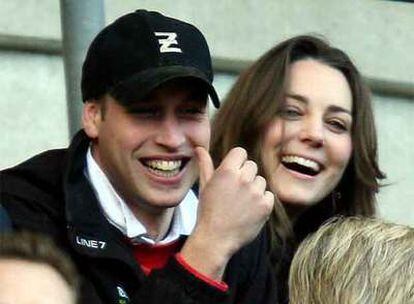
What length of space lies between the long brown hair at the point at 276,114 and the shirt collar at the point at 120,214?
2.71ft

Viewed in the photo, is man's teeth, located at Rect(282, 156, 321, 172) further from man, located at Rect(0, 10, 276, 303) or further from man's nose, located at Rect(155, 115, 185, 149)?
man's nose, located at Rect(155, 115, 185, 149)

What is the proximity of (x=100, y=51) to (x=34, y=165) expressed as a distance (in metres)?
0.30

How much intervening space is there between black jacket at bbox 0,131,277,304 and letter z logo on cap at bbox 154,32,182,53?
0.28 metres

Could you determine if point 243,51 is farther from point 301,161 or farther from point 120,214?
point 120,214

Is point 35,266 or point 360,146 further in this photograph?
point 360,146

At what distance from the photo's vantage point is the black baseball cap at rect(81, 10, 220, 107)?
13.1 ft

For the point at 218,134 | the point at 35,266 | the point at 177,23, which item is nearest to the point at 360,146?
the point at 218,134

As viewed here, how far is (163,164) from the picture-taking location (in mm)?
4012

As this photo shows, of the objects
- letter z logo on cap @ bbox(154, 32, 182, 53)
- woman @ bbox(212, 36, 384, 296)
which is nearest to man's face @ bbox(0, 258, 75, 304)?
letter z logo on cap @ bbox(154, 32, 182, 53)

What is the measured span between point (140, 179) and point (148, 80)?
8.9 inches

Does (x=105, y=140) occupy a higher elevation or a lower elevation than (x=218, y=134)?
higher

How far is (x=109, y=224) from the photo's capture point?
3998 mm

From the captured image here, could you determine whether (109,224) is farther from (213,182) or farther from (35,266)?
(35,266)

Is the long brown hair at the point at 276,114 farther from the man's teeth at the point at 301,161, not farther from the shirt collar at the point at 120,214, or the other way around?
the shirt collar at the point at 120,214
